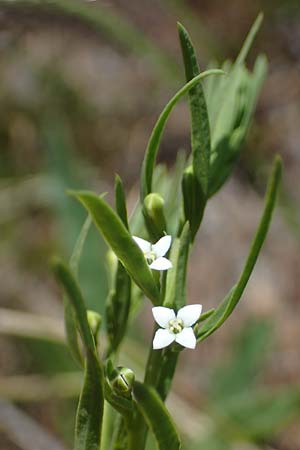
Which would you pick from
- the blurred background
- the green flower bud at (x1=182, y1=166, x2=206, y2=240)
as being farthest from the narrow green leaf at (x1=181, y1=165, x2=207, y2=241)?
the blurred background

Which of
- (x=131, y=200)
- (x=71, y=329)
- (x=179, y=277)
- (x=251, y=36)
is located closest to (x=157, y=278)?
(x=179, y=277)

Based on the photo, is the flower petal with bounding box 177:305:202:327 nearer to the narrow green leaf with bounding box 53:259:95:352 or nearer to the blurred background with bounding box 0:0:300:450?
the narrow green leaf with bounding box 53:259:95:352

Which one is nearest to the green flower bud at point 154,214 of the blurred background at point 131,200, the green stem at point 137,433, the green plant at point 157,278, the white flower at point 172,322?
the green plant at point 157,278

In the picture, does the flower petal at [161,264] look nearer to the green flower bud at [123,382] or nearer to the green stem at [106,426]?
the green flower bud at [123,382]

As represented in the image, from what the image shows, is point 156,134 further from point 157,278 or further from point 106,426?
point 106,426

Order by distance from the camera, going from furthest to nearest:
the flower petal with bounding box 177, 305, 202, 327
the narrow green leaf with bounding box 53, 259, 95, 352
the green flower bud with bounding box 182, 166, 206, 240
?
the green flower bud with bounding box 182, 166, 206, 240 → the flower petal with bounding box 177, 305, 202, 327 → the narrow green leaf with bounding box 53, 259, 95, 352

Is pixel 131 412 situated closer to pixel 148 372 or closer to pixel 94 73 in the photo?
pixel 148 372
